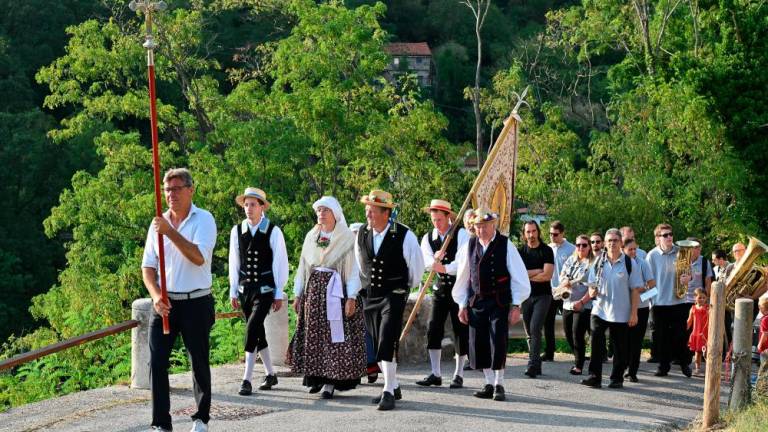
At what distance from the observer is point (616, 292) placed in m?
11.7

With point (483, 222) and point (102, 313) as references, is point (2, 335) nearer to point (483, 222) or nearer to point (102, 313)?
point (102, 313)

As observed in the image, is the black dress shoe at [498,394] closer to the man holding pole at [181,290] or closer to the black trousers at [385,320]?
the black trousers at [385,320]

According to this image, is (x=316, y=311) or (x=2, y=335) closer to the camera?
(x=316, y=311)

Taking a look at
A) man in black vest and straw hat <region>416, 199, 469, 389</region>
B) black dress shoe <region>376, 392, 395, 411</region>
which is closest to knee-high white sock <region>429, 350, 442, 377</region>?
man in black vest and straw hat <region>416, 199, 469, 389</region>

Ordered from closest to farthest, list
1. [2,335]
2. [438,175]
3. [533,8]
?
[438,175] → [2,335] → [533,8]

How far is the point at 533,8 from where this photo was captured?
274ft

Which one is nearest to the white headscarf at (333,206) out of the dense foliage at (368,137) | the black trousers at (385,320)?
the black trousers at (385,320)

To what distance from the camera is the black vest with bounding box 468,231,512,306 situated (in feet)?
34.2

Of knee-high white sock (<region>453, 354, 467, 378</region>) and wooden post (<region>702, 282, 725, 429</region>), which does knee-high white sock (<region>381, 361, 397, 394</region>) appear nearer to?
knee-high white sock (<region>453, 354, 467, 378</region>)

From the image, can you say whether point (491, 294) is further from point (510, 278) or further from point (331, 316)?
point (331, 316)

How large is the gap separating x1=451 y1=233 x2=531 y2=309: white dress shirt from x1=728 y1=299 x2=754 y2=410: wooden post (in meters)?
1.86

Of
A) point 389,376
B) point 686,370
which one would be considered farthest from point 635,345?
point 389,376

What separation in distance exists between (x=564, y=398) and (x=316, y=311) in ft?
8.17

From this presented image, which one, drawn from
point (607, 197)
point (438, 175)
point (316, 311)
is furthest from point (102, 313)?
point (316, 311)
